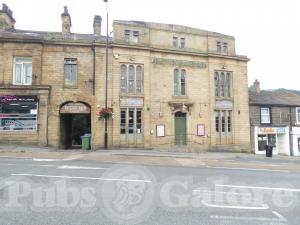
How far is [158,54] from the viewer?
2480 cm

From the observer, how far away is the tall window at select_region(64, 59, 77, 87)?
74.2 ft

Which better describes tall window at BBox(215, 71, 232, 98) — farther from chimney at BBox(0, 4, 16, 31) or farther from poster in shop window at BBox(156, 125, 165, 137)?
chimney at BBox(0, 4, 16, 31)

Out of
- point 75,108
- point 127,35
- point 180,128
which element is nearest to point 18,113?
point 75,108

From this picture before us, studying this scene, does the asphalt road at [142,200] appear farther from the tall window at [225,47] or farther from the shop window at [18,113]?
the tall window at [225,47]

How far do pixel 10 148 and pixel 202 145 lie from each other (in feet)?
51.5

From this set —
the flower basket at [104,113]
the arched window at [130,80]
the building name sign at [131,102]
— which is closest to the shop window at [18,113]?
the flower basket at [104,113]

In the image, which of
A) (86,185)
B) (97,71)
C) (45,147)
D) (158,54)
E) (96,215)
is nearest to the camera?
(96,215)

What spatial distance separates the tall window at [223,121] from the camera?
1022 inches

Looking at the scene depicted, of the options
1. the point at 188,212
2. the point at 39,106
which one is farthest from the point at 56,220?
the point at 39,106

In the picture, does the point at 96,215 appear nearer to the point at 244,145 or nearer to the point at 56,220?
the point at 56,220

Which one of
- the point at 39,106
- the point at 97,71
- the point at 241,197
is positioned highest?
the point at 97,71

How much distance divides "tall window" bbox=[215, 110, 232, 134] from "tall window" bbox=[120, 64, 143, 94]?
7.91m

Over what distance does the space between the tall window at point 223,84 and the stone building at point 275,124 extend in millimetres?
3350

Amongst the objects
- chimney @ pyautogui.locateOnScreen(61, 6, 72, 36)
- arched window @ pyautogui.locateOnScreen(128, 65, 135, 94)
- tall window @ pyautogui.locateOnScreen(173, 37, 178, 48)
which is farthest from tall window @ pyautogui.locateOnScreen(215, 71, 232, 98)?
chimney @ pyautogui.locateOnScreen(61, 6, 72, 36)
